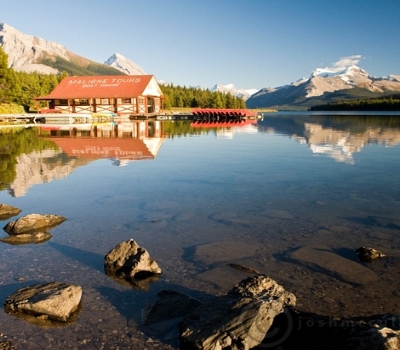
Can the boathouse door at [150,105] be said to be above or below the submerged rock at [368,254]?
above

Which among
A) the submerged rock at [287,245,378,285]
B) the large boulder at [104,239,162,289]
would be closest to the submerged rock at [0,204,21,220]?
the large boulder at [104,239,162,289]

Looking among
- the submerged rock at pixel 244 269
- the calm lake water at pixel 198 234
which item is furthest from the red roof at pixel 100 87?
the submerged rock at pixel 244 269

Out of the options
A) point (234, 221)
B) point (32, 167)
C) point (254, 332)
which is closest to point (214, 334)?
point (254, 332)

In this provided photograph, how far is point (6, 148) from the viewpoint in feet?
74.3

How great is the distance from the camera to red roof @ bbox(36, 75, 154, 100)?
6794cm

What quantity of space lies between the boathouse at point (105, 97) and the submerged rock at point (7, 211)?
59.6 m

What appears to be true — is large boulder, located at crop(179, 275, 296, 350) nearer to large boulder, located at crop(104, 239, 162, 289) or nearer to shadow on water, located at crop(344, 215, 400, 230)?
large boulder, located at crop(104, 239, 162, 289)

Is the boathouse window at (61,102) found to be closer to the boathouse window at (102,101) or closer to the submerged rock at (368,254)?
the boathouse window at (102,101)

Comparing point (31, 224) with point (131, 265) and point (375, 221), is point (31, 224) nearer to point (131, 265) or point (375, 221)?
point (131, 265)

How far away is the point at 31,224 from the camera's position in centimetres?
838

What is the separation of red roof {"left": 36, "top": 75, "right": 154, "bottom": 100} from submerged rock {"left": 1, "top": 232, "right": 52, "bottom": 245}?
61761 millimetres

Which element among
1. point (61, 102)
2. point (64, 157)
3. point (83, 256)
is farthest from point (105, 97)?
point (83, 256)

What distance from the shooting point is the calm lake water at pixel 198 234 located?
528cm

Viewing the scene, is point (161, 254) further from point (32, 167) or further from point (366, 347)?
point (32, 167)
